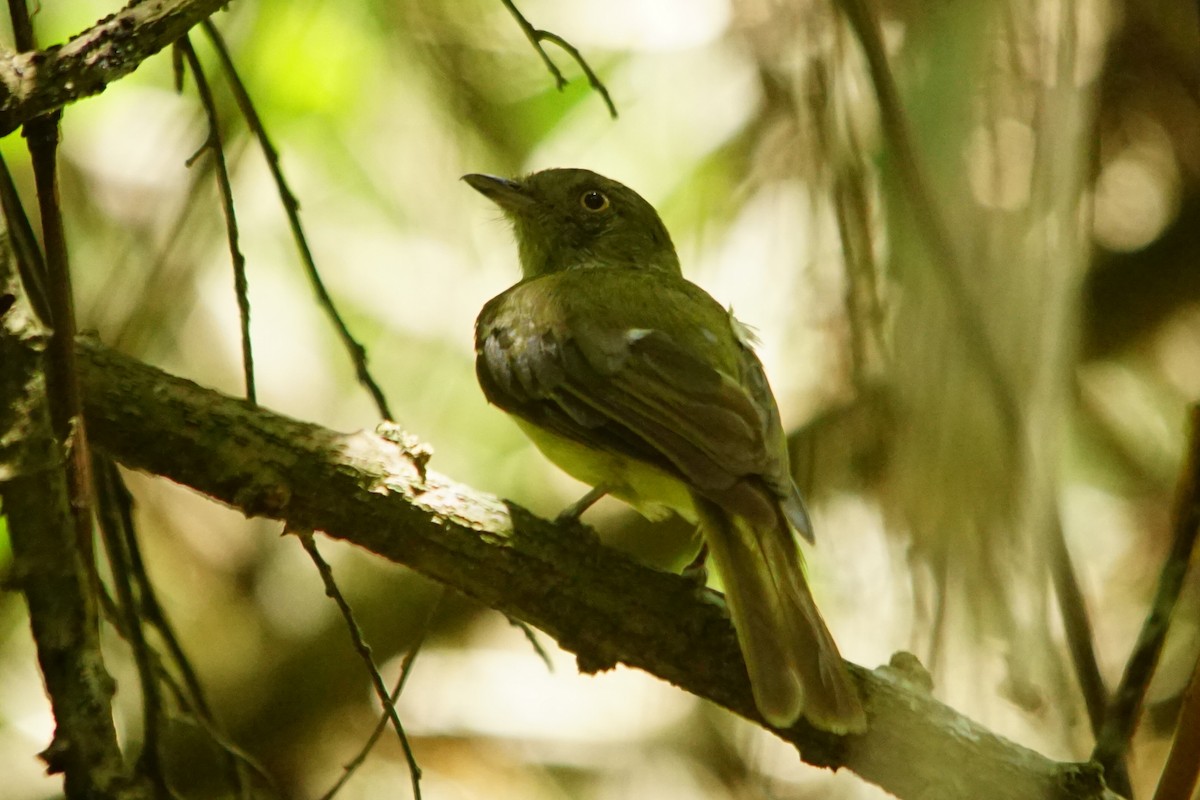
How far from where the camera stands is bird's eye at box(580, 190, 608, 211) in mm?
4980

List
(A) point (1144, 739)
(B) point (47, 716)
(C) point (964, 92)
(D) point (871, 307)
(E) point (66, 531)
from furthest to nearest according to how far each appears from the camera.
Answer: (A) point (1144, 739), (B) point (47, 716), (D) point (871, 307), (C) point (964, 92), (E) point (66, 531)

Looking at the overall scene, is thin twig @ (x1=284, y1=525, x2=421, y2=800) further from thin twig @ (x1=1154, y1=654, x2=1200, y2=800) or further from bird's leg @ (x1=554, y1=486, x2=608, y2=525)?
thin twig @ (x1=1154, y1=654, x2=1200, y2=800)

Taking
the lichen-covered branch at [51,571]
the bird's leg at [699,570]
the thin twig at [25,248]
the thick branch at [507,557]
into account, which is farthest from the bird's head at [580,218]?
the lichen-covered branch at [51,571]

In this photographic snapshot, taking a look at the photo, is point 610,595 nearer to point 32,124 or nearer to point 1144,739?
point 32,124

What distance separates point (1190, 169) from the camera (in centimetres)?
545

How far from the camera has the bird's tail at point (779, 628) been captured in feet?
9.36

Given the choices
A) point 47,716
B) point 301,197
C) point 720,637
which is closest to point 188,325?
point 301,197

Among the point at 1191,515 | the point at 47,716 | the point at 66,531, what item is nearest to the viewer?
the point at 66,531

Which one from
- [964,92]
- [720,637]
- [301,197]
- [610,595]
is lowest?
[720,637]

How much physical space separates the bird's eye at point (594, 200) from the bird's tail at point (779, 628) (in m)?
1.89

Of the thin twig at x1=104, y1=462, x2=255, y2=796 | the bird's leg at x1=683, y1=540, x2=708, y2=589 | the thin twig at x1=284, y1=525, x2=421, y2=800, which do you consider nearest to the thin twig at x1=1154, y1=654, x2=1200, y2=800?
the bird's leg at x1=683, y1=540, x2=708, y2=589

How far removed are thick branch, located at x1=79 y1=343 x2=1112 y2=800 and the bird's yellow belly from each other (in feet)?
1.59

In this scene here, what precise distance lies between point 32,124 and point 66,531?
2.28 feet

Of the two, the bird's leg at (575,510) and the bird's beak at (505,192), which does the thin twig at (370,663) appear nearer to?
the bird's leg at (575,510)
